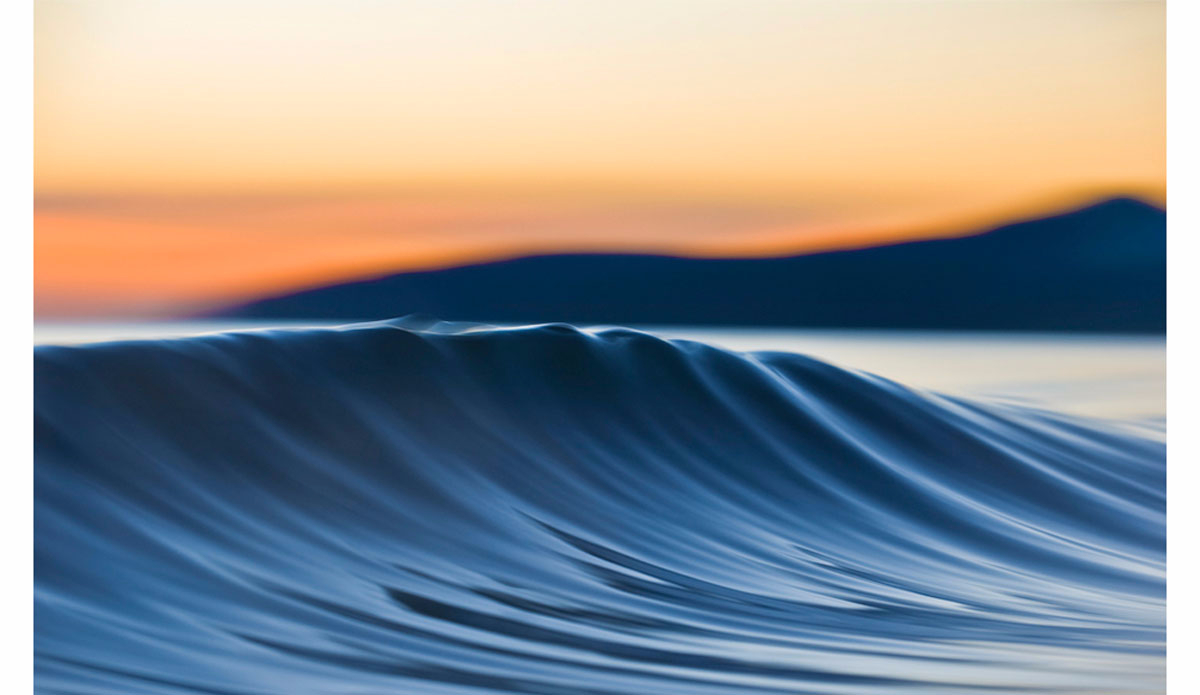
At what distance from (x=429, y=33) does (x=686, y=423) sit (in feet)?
4.18

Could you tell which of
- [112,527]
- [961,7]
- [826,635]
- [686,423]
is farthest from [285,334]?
[961,7]

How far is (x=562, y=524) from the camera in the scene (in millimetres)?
2461

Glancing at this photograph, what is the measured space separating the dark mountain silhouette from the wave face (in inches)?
5.9

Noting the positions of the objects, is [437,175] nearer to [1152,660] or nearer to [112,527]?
[112,527]

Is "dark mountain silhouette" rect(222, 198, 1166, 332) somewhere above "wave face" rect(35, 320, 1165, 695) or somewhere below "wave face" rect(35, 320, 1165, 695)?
above

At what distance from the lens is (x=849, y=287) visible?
115 inches

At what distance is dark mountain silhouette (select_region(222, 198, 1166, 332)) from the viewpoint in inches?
106

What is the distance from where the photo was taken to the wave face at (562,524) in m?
1.72

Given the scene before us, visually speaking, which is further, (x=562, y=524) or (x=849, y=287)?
(x=849, y=287)

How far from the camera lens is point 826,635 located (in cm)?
190

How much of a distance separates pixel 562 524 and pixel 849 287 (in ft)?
3.58

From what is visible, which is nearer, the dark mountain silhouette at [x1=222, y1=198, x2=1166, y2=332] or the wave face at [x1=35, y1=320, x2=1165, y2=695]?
the wave face at [x1=35, y1=320, x2=1165, y2=695]

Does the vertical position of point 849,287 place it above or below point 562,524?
above

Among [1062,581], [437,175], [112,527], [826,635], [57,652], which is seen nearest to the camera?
[57,652]
